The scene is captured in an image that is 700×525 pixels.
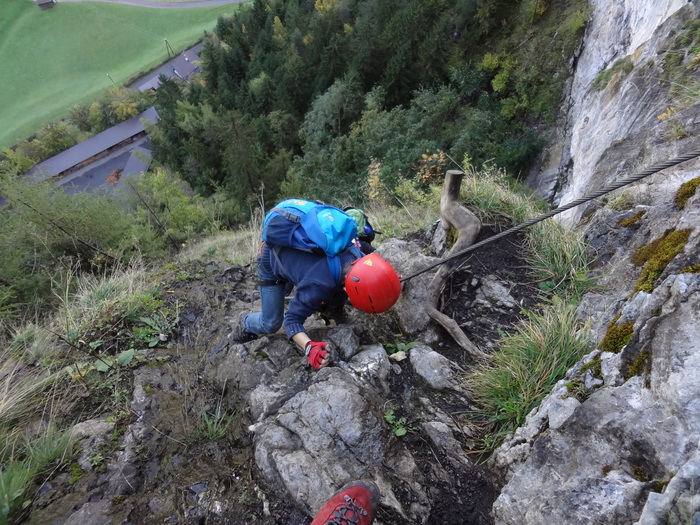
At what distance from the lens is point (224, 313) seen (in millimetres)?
4820

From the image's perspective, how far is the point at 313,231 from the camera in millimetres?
3123

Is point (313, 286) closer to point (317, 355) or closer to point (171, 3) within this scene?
point (317, 355)

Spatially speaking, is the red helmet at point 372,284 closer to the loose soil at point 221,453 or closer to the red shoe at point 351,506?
the loose soil at point 221,453

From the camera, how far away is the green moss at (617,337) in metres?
2.06

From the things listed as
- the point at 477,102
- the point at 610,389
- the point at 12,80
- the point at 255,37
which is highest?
the point at 12,80

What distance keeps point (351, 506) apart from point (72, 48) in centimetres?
7063

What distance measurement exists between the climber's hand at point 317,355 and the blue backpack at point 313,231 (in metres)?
0.60

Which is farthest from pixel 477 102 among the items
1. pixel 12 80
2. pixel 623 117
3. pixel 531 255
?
pixel 12 80

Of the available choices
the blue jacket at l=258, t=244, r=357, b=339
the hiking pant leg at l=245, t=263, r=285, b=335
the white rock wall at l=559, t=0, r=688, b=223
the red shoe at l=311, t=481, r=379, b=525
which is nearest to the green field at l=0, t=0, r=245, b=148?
the white rock wall at l=559, t=0, r=688, b=223

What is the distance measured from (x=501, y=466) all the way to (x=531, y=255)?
2345mm

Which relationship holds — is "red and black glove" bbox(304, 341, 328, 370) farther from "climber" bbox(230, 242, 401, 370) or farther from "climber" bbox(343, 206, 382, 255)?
"climber" bbox(343, 206, 382, 255)

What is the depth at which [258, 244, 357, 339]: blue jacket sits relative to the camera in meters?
3.14

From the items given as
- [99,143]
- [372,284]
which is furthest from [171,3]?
[372,284]

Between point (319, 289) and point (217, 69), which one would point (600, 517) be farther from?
point (217, 69)
